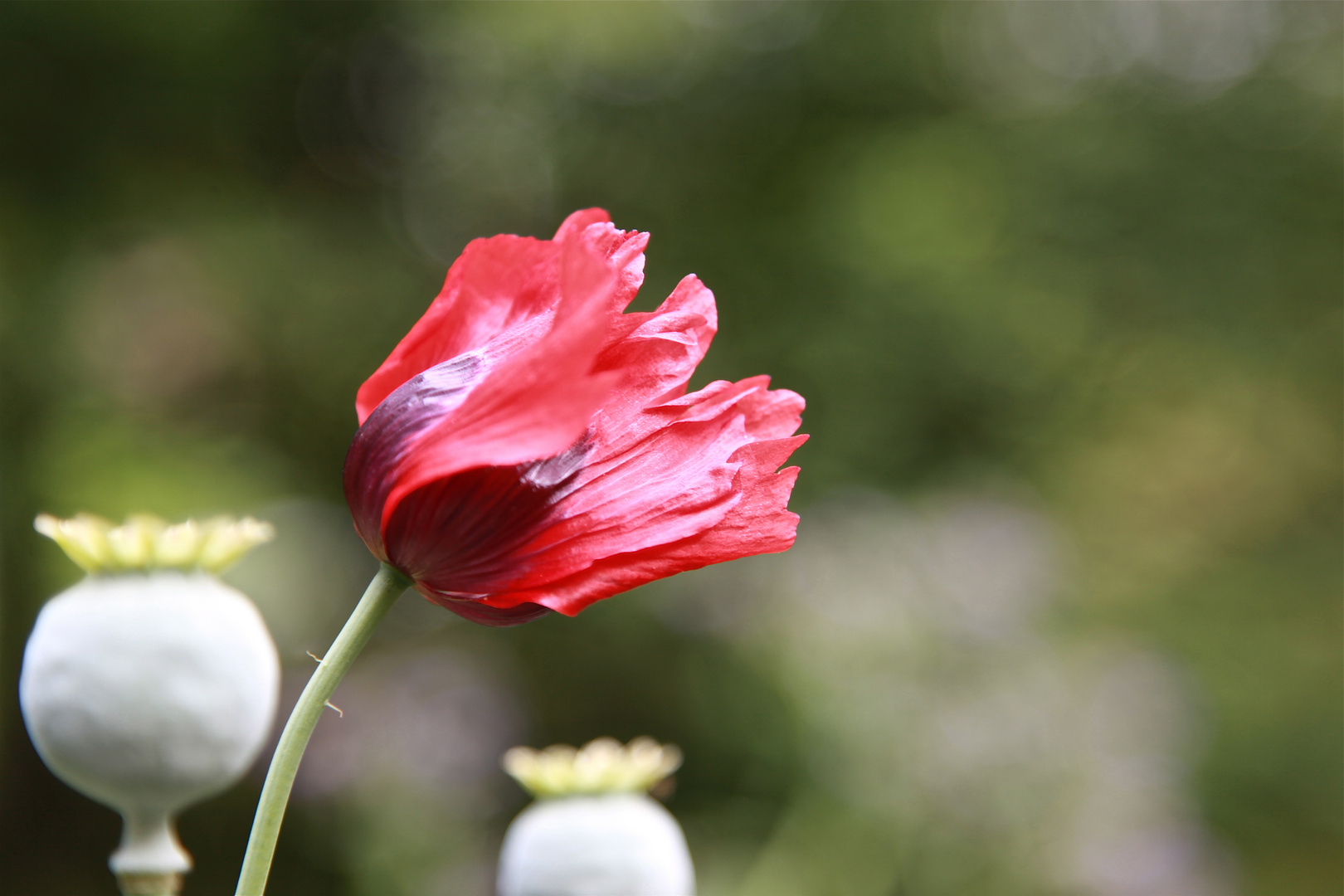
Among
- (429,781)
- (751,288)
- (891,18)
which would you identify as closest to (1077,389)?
(751,288)

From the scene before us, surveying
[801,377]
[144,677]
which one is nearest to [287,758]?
[144,677]

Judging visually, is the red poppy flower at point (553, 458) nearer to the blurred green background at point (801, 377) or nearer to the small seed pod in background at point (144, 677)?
the small seed pod in background at point (144, 677)

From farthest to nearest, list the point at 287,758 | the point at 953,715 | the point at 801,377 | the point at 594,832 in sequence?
the point at 801,377, the point at 953,715, the point at 594,832, the point at 287,758

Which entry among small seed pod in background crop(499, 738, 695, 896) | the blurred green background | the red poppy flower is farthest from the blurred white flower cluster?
the red poppy flower

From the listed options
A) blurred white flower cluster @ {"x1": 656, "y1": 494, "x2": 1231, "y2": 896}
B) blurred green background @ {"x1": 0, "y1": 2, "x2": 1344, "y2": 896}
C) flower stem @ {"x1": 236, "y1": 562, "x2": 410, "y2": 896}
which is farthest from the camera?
blurred green background @ {"x1": 0, "y1": 2, "x2": 1344, "y2": 896}

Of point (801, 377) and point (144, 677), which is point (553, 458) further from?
point (801, 377)

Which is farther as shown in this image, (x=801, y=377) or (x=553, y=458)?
(x=801, y=377)

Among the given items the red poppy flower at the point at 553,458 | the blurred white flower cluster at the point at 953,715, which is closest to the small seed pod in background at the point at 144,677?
the red poppy flower at the point at 553,458

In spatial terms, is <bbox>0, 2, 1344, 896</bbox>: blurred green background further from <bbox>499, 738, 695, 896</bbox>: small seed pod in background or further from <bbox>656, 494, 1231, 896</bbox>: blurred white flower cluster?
<bbox>499, 738, 695, 896</bbox>: small seed pod in background
